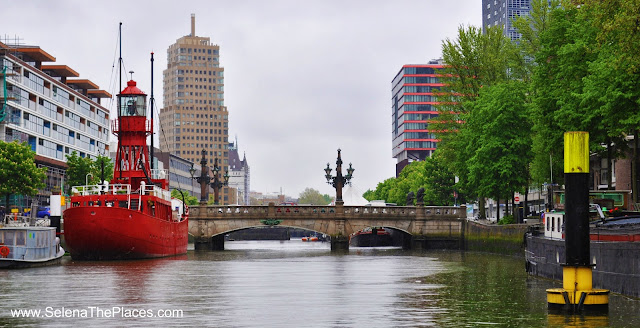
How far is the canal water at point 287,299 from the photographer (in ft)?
87.5

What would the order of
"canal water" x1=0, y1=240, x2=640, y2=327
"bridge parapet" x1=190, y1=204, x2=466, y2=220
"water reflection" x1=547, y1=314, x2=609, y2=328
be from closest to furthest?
"water reflection" x1=547, y1=314, x2=609, y2=328
"canal water" x1=0, y1=240, x2=640, y2=327
"bridge parapet" x1=190, y1=204, x2=466, y2=220

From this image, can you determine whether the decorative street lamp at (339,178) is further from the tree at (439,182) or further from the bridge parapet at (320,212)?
the tree at (439,182)

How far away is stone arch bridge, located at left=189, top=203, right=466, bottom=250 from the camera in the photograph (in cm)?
9794

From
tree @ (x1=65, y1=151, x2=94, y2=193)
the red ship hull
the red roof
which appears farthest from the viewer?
tree @ (x1=65, y1=151, x2=94, y2=193)

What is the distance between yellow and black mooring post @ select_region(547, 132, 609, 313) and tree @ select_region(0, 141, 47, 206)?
210 ft

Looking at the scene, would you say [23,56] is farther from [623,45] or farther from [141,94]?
[623,45]

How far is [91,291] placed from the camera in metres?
37.8

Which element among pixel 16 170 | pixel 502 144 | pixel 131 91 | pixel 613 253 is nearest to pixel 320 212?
pixel 131 91

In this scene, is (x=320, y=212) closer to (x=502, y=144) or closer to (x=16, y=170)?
(x=502, y=144)

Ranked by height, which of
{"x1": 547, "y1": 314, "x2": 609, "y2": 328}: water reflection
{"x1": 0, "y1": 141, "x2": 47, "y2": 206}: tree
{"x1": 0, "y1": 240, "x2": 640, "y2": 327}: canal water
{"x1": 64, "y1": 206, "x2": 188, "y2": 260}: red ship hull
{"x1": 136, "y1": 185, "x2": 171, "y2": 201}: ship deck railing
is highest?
{"x1": 0, "y1": 141, "x2": 47, "y2": 206}: tree

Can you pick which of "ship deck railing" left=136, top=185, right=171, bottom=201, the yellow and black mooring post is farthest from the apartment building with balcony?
the yellow and black mooring post

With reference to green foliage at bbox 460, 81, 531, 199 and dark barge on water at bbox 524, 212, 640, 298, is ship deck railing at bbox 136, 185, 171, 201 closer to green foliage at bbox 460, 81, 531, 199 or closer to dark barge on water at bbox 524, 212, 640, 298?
green foliage at bbox 460, 81, 531, 199

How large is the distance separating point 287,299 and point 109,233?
3467cm

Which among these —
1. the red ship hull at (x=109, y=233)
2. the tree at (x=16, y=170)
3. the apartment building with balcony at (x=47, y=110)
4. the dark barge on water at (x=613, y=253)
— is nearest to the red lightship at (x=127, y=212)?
the red ship hull at (x=109, y=233)
